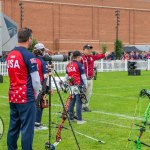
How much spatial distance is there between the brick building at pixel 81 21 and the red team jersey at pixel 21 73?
182 feet

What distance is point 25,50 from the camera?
700cm

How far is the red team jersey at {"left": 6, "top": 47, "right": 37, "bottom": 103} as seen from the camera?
6.96 meters

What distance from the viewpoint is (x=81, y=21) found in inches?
2741

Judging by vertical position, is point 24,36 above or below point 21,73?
above

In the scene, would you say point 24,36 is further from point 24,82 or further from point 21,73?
point 24,82

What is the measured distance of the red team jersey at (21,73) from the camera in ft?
22.8

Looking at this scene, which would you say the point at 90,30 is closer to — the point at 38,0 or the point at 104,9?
the point at 104,9

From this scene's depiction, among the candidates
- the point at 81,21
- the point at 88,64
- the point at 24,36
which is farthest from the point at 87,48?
the point at 81,21

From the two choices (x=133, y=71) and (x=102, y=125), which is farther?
(x=133, y=71)

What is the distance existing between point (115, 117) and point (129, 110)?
1.46 m

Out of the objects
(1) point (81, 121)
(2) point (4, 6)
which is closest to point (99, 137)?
(1) point (81, 121)

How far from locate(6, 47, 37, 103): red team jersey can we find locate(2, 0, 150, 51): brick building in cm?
5559

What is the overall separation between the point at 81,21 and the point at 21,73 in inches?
2487

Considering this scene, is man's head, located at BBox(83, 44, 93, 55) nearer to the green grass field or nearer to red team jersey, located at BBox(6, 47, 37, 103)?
the green grass field
